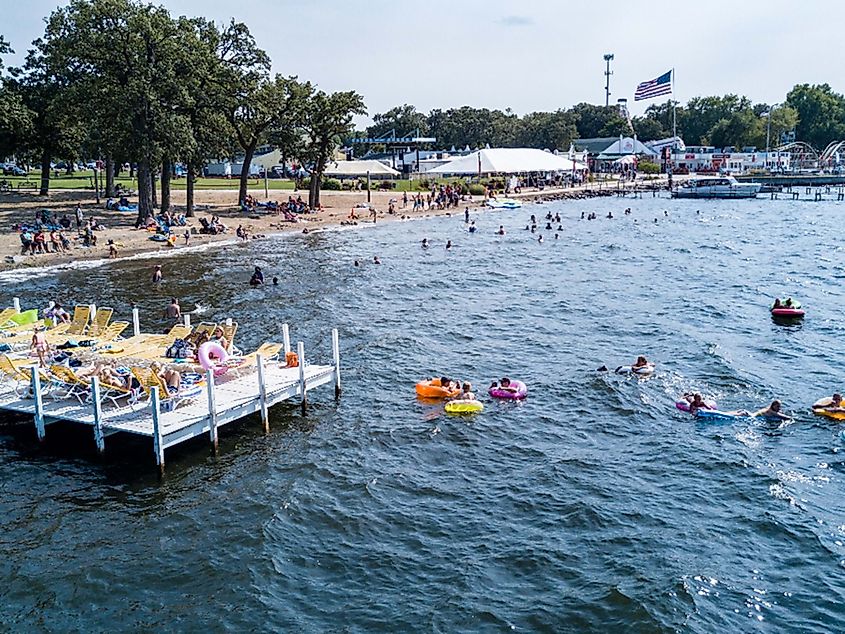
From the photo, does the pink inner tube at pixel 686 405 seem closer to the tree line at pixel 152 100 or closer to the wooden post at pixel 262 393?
the wooden post at pixel 262 393

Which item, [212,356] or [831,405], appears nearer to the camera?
[212,356]

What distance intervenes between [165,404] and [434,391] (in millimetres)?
8190

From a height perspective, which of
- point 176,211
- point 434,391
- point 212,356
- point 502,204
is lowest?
point 434,391

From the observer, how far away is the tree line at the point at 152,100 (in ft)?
169

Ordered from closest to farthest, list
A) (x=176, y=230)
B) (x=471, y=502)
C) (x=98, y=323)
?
(x=471, y=502) → (x=98, y=323) → (x=176, y=230)

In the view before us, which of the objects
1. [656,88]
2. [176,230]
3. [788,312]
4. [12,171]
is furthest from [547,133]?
[788,312]

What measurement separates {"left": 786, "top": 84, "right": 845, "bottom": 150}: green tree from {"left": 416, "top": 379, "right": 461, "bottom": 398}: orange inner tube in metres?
175

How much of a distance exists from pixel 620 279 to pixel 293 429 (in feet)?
98.7

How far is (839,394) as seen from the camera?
23109 millimetres

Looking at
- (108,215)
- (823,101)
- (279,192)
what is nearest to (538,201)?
(279,192)

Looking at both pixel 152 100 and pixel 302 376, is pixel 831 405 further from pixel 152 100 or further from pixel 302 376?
pixel 152 100

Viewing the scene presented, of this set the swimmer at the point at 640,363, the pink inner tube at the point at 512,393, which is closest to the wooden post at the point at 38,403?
the pink inner tube at the point at 512,393

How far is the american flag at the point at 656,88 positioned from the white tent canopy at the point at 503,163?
40.8ft

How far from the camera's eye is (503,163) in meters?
91.6
